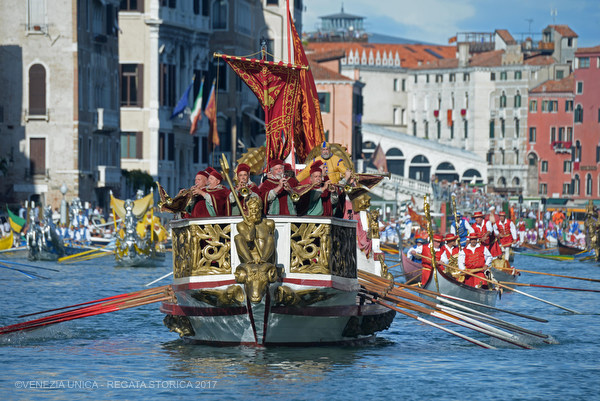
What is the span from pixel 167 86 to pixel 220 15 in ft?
38.6

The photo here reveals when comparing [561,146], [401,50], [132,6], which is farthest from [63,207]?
[401,50]

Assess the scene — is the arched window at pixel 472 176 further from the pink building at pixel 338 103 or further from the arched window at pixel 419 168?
the pink building at pixel 338 103

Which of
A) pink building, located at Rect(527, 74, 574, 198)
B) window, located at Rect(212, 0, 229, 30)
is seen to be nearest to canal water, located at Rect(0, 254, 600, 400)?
window, located at Rect(212, 0, 229, 30)

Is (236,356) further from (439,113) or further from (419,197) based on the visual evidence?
(439,113)

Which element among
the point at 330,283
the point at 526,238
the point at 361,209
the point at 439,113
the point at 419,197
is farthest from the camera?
the point at 439,113

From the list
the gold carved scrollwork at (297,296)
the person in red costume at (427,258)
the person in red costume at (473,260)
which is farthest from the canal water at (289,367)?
the person in red costume at (473,260)

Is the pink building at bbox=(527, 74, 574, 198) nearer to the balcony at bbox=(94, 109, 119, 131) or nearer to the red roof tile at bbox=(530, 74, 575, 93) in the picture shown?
the red roof tile at bbox=(530, 74, 575, 93)

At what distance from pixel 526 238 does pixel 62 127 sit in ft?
92.1

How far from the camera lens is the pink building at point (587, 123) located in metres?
123

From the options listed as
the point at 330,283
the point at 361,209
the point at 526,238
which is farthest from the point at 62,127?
the point at 330,283

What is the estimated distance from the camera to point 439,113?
14925 cm

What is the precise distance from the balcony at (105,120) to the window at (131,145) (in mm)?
4446

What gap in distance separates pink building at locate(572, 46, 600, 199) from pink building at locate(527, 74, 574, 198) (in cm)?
304

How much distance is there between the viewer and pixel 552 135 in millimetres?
134875
